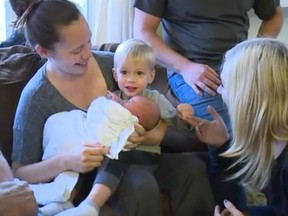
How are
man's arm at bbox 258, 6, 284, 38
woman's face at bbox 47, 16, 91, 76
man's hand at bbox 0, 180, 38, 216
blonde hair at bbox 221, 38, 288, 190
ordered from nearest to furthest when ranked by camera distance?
man's hand at bbox 0, 180, 38, 216 → blonde hair at bbox 221, 38, 288, 190 → woman's face at bbox 47, 16, 91, 76 → man's arm at bbox 258, 6, 284, 38

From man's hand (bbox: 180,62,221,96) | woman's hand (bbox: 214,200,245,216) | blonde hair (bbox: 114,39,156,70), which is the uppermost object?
blonde hair (bbox: 114,39,156,70)

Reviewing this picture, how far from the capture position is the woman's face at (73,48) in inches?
73.1

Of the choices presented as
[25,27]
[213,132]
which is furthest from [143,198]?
[25,27]

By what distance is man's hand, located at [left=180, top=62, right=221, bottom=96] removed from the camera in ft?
7.24

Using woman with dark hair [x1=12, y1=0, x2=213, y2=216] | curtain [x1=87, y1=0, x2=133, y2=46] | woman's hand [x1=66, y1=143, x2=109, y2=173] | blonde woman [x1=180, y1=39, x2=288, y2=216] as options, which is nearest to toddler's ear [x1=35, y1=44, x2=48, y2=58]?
woman with dark hair [x1=12, y1=0, x2=213, y2=216]

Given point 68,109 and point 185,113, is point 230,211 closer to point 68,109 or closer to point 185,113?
point 185,113

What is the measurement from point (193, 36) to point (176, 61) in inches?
6.0

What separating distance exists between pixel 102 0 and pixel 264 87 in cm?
162

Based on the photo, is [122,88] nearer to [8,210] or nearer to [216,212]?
[216,212]

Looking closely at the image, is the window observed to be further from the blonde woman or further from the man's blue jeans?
the blonde woman

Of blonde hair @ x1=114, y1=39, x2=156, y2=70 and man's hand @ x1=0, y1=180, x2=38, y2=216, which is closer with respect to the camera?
man's hand @ x1=0, y1=180, x2=38, y2=216

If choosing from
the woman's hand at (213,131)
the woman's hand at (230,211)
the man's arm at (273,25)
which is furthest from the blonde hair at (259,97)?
the man's arm at (273,25)

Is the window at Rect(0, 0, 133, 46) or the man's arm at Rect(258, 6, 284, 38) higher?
the man's arm at Rect(258, 6, 284, 38)

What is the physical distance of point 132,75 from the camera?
1.97 m
